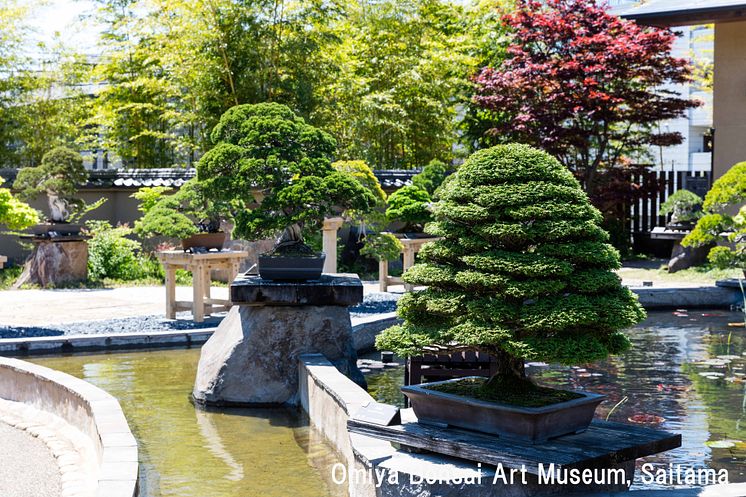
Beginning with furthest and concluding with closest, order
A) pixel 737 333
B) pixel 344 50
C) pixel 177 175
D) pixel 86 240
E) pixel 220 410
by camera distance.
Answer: pixel 344 50 → pixel 177 175 → pixel 86 240 → pixel 737 333 → pixel 220 410

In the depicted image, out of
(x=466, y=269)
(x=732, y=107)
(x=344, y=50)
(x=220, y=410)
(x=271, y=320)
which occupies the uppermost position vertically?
(x=344, y=50)

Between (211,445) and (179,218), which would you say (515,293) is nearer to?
(211,445)

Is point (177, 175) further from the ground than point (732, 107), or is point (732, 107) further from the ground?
point (732, 107)

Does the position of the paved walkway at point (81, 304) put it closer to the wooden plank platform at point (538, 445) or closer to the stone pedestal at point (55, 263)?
the stone pedestal at point (55, 263)

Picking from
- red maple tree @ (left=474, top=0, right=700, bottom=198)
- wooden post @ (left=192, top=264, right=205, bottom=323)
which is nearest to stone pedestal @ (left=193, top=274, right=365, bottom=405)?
wooden post @ (left=192, top=264, right=205, bottom=323)

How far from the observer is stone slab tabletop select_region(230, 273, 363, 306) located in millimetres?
6363

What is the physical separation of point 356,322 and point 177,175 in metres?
9.16

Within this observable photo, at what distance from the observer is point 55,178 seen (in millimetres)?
12836

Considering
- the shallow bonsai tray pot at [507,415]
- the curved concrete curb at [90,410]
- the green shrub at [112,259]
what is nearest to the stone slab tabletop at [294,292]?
the curved concrete curb at [90,410]

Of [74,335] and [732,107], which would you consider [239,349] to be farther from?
[732,107]

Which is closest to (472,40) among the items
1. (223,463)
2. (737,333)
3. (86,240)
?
(86,240)

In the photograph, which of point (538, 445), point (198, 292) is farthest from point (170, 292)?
point (538, 445)

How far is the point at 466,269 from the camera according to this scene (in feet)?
13.4

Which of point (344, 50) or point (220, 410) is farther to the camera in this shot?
point (344, 50)
